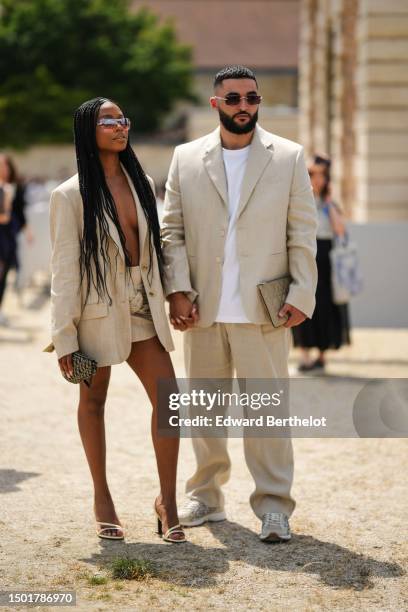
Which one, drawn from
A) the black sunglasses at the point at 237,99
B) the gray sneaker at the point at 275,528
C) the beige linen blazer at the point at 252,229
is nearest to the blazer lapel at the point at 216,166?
→ the beige linen blazer at the point at 252,229

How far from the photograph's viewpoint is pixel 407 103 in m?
17.2

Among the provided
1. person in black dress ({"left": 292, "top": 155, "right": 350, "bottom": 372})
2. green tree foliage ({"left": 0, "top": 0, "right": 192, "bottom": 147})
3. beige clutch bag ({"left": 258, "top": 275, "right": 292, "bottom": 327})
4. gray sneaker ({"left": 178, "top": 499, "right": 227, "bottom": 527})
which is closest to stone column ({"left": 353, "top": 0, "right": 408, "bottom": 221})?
Answer: person in black dress ({"left": 292, "top": 155, "right": 350, "bottom": 372})

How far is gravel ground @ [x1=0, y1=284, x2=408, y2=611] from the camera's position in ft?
15.5

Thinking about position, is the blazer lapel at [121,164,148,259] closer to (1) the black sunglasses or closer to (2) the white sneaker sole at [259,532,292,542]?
(1) the black sunglasses

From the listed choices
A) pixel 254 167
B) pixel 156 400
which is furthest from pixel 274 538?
pixel 254 167

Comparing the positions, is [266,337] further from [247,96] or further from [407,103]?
[407,103]

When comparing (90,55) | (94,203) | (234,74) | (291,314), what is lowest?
(291,314)

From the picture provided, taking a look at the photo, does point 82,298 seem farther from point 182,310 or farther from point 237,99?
point 237,99

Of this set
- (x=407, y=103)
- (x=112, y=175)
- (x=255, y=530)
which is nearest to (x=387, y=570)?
(x=255, y=530)

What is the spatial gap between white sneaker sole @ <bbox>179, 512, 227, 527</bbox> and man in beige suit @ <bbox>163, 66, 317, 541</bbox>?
0.26m

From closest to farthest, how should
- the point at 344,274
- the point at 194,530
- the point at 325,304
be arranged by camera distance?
the point at 194,530, the point at 344,274, the point at 325,304

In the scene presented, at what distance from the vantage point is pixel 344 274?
9.88 metres

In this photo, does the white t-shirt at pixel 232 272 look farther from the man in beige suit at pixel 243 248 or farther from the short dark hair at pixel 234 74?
the short dark hair at pixel 234 74

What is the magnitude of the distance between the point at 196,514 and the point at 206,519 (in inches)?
2.5
